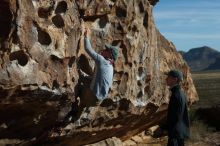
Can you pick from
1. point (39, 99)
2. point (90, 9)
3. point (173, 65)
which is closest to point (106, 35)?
point (90, 9)

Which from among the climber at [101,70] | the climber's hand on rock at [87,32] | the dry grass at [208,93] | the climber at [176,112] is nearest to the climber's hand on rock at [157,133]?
the dry grass at [208,93]

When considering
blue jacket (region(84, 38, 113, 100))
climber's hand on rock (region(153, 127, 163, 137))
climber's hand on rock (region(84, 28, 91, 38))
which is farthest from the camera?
climber's hand on rock (region(153, 127, 163, 137))

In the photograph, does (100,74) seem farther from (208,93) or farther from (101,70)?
(208,93)

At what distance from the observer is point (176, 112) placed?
877cm

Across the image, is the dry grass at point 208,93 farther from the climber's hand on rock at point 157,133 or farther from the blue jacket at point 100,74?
the blue jacket at point 100,74

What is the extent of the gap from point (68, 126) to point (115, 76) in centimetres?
170

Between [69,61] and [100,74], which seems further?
[69,61]

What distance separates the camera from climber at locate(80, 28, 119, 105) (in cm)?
1020

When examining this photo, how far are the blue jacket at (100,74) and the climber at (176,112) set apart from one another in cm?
174

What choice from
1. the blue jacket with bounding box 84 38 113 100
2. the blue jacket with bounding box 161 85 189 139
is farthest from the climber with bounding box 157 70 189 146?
the blue jacket with bounding box 84 38 113 100

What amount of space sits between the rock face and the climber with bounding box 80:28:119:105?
1.38 feet

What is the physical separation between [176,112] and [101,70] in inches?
79.4

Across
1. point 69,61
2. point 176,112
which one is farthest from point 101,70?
point 176,112

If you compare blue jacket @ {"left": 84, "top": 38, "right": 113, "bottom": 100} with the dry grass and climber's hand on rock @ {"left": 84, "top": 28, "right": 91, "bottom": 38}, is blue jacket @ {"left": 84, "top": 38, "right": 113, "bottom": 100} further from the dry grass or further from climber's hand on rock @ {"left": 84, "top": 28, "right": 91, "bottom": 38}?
the dry grass
